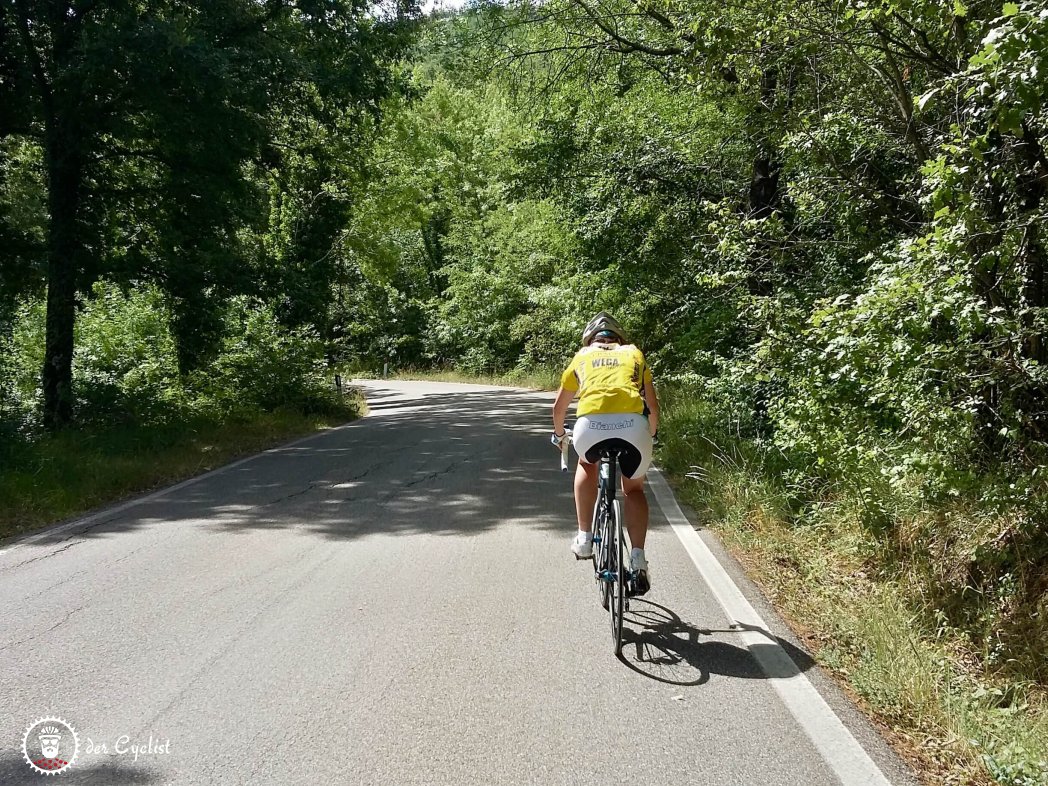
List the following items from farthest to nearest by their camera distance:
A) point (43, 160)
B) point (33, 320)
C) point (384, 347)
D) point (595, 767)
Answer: point (384, 347) → point (33, 320) → point (43, 160) → point (595, 767)

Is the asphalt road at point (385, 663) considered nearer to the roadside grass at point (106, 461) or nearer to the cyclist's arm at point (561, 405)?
the roadside grass at point (106, 461)

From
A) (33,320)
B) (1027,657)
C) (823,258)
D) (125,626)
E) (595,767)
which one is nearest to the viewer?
(595,767)

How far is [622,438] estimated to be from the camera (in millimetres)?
4828

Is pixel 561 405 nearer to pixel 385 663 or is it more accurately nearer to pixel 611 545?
pixel 611 545

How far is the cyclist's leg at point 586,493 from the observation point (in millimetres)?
5102

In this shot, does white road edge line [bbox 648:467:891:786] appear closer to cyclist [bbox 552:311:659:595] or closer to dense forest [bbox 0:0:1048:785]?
dense forest [bbox 0:0:1048:785]

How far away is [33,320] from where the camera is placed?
17.5 metres

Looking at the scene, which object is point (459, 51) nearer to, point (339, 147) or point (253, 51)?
point (253, 51)

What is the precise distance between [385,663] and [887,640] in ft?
8.49

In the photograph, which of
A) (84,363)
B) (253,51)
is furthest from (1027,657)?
(84,363)

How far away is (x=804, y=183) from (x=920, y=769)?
16.6 ft

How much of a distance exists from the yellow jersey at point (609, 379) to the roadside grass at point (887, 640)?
169 cm

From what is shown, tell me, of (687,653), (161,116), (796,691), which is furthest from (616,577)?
(161,116)

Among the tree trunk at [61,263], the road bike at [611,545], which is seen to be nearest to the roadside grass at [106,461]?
the tree trunk at [61,263]
